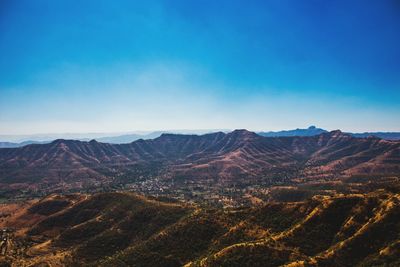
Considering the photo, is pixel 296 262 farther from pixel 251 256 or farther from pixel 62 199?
pixel 62 199

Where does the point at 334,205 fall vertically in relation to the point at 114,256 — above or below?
above

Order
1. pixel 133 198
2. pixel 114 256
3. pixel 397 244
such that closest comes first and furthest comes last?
pixel 397 244 < pixel 114 256 < pixel 133 198

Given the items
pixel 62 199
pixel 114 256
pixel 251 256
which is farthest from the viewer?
pixel 62 199

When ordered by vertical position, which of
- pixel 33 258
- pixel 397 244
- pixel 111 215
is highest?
pixel 397 244

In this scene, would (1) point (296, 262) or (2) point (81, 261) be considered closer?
(1) point (296, 262)

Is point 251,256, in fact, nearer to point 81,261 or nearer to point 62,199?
point 81,261

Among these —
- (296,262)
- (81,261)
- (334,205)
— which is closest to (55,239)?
(81,261)
